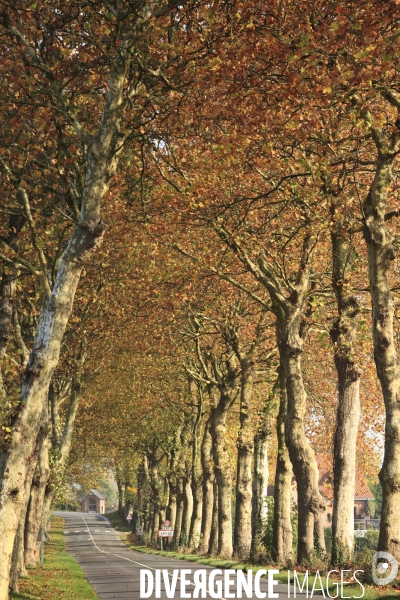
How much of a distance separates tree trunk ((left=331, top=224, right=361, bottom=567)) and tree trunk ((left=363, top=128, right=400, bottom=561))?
3.24 meters

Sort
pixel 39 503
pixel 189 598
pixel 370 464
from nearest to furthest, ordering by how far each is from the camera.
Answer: pixel 189 598 < pixel 39 503 < pixel 370 464

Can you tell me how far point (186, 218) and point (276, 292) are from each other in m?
3.44

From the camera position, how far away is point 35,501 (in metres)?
30.7

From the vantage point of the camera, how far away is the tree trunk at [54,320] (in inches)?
535

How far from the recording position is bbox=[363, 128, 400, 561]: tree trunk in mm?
16703

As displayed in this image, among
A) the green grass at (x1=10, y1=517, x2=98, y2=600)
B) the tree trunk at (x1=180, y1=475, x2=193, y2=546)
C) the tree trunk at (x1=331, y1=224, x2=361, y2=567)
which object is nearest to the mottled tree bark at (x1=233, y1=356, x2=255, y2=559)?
the green grass at (x1=10, y1=517, x2=98, y2=600)

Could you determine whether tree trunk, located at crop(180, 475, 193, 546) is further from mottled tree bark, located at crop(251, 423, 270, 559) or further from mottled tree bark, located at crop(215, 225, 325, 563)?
mottled tree bark, located at crop(215, 225, 325, 563)

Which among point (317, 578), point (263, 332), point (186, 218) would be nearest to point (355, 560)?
point (317, 578)

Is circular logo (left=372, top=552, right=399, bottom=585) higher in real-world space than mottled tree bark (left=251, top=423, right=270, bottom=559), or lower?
lower

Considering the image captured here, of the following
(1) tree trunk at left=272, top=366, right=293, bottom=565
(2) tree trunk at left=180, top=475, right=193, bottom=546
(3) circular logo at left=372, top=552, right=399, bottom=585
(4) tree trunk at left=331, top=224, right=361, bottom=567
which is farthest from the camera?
(2) tree trunk at left=180, top=475, right=193, bottom=546

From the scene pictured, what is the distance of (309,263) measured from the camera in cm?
2436

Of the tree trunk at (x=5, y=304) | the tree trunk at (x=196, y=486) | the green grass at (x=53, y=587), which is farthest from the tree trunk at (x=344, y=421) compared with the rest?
the tree trunk at (x=196, y=486)

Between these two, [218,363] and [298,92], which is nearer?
[298,92]

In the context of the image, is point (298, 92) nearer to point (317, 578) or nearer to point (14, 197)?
point (14, 197)
